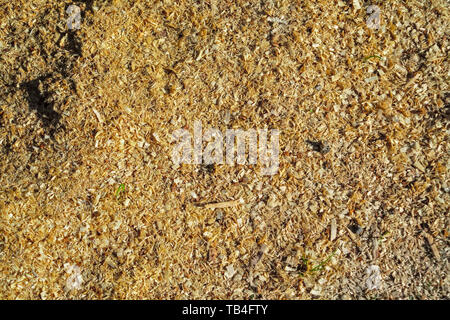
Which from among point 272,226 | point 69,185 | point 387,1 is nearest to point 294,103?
point 272,226

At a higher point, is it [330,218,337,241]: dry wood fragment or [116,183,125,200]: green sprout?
[116,183,125,200]: green sprout

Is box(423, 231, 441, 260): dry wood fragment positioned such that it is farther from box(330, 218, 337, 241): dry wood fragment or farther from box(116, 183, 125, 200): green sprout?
box(116, 183, 125, 200): green sprout

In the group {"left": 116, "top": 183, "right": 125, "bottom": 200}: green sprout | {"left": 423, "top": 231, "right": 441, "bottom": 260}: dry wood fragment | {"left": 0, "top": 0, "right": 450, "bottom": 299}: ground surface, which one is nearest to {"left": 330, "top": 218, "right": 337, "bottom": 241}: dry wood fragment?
{"left": 0, "top": 0, "right": 450, "bottom": 299}: ground surface

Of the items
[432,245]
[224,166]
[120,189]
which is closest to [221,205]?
[224,166]

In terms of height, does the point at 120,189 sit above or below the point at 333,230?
above

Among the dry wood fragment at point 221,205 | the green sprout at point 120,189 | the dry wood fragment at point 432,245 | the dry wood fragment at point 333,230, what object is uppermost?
the green sprout at point 120,189

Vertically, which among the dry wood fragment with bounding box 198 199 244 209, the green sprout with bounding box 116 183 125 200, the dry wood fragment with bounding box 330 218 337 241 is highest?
the green sprout with bounding box 116 183 125 200

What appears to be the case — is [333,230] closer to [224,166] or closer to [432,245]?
[432,245]

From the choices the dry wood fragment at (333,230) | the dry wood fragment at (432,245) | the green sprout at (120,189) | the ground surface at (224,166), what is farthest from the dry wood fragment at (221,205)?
the dry wood fragment at (432,245)

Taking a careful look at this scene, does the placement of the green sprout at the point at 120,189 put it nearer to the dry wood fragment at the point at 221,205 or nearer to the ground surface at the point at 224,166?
the ground surface at the point at 224,166
